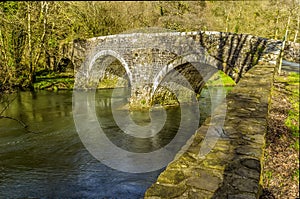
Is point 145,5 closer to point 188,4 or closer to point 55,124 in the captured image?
point 188,4

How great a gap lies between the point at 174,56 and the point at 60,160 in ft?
21.7

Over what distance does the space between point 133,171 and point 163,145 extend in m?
2.18

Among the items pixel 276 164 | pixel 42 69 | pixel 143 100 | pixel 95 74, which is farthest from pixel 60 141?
pixel 42 69

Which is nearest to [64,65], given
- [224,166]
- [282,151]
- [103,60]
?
[103,60]

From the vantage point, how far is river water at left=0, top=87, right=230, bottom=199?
237 inches

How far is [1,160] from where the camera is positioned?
733 centimetres

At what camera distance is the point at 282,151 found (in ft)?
18.8

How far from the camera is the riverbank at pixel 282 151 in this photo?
4.86m

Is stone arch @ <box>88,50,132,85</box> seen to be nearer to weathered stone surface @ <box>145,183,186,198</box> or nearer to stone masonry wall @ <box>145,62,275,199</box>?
stone masonry wall @ <box>145,62,275,199</box>

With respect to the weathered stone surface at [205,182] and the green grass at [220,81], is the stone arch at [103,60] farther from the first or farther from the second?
the weathered stone surface at [205,182]

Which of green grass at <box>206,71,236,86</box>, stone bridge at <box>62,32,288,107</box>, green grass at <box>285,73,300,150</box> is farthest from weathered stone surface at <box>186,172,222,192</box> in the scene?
green grass at <box>206,71,236,86</box>

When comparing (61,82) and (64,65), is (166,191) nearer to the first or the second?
(61,82)

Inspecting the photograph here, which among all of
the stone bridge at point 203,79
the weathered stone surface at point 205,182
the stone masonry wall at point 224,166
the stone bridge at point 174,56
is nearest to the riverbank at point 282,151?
the stone bridge at point 203,79

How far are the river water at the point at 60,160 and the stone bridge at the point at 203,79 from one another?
2393mm
